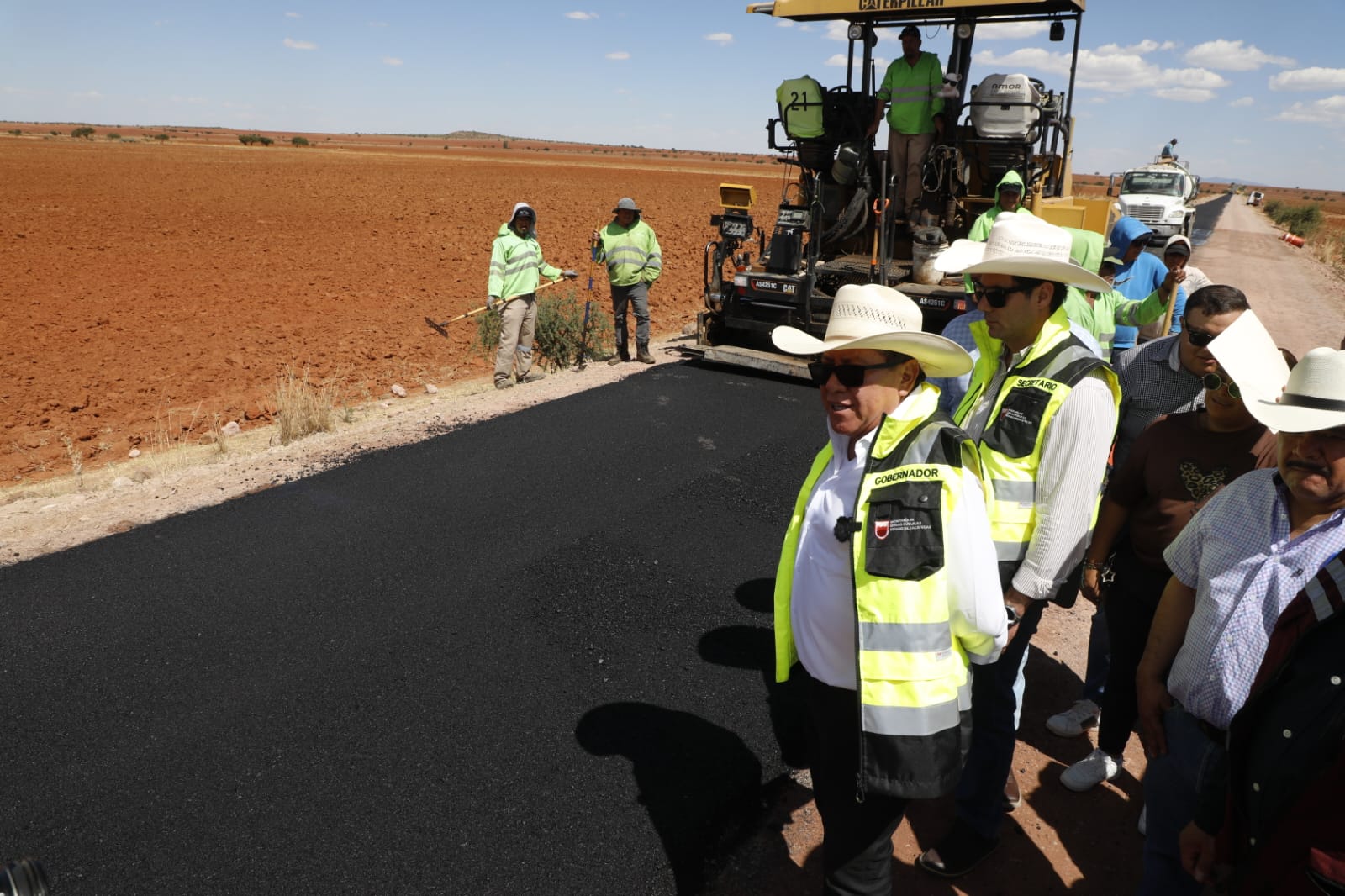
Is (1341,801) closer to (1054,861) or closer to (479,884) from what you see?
(1054,861)

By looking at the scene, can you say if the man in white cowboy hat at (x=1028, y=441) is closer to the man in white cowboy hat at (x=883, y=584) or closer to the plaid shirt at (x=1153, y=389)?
the man in white cowboy hat at (x=883, y=584)

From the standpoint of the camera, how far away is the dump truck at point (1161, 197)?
23.0 meters

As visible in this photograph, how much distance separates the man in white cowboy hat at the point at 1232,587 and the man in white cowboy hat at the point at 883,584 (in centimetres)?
46

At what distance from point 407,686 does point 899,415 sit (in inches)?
95.4

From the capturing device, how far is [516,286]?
344 inches

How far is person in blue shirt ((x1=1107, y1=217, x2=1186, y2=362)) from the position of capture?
19.5 feet

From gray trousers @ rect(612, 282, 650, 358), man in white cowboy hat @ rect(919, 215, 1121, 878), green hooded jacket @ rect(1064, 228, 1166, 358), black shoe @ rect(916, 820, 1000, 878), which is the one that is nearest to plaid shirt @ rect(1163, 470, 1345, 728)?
man in white cowboy hat @ rect(919, 215, 1121, 878)

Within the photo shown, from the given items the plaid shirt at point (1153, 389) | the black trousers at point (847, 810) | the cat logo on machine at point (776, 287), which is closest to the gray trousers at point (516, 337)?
the cat logo on machine at point (776, 287)

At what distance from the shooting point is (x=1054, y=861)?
9.46 ft

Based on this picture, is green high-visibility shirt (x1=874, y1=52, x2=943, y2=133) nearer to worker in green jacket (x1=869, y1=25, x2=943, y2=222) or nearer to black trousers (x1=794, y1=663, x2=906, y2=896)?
worker in green jacket (x1=869, y1=25, x2=943, y2=222)

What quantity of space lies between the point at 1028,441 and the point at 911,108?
255 inches

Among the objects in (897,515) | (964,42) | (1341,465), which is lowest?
(897,515)

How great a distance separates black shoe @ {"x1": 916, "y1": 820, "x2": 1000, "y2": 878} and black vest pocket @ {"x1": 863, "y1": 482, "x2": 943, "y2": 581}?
139 centimetres

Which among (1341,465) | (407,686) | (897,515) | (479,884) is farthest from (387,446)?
(1341,465)
